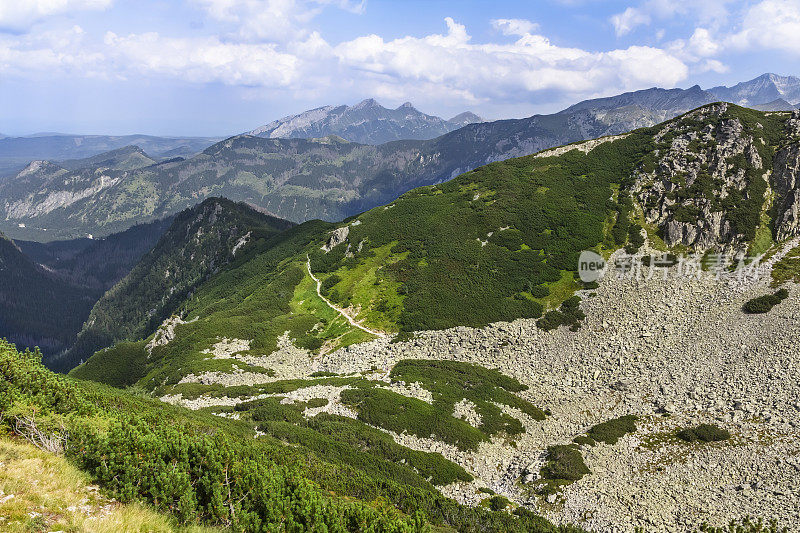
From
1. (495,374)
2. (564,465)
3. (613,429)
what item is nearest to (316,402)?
(495,374)

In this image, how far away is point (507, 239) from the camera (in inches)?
3469

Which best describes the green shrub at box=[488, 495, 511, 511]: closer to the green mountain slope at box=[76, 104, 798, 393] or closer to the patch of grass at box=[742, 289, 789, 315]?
the green mountain slope at box=[76, 104, 798, 393]

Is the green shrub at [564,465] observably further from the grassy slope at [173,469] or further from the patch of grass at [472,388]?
the grassy slope at [173,469]

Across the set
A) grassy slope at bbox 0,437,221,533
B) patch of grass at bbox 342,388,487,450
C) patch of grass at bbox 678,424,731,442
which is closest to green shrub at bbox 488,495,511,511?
patch of grass at bbox 342,388,487,450

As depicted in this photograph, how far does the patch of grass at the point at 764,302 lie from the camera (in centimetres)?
5556

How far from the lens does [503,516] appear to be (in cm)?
2966

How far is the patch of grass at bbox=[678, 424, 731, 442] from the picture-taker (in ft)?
126

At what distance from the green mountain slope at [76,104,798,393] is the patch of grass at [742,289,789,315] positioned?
16831 mm

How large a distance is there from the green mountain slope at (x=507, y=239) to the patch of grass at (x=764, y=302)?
663 inches

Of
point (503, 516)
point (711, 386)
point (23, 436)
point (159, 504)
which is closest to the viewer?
point (159, 504)

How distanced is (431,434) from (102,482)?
33.4 metres

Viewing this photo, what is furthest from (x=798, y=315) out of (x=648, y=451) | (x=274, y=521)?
(x=274, y=521)

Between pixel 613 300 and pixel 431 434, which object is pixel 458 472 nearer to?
pixel 431 434

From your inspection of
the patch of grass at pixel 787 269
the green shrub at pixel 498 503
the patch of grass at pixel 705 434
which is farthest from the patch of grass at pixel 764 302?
the green shrub at pixel 498 503
